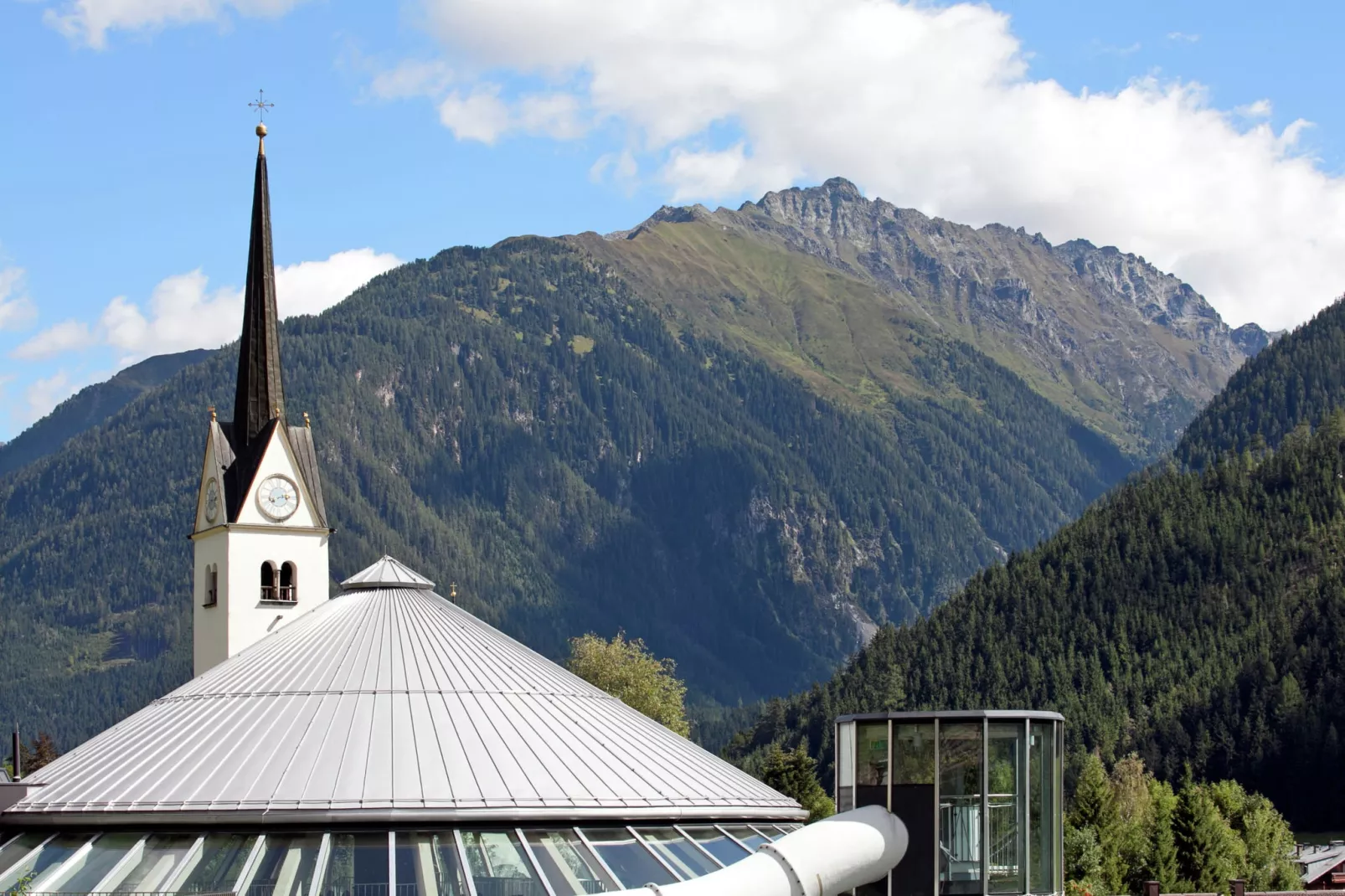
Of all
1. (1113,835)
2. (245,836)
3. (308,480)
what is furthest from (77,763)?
(1113,835)

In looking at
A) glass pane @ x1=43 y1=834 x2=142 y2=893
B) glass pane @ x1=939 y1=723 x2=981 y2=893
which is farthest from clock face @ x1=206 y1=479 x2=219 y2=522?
glass pane @ x1=939 y1=723 x2=981 y2=893

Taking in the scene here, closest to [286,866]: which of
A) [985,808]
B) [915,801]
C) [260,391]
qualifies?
[915,801]

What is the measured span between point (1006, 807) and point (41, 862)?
22200 mm

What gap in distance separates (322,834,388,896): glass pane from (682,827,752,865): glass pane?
7.74 metres

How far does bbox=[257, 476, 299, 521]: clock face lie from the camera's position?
3524 inches

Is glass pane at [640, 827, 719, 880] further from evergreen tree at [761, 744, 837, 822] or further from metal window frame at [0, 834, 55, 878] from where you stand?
evergreen tree at [761, 744, 837, 822]

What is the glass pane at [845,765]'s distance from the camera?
49656 millimetres

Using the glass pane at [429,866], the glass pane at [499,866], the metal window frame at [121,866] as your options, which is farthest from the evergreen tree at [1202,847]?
the metal window frame at [121,866]

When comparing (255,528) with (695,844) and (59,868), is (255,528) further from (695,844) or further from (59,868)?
(695,844)

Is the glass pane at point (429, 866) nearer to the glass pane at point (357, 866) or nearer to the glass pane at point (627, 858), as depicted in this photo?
the glass pane at point (357, 866)

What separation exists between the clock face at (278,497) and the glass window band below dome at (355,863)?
41.7 m

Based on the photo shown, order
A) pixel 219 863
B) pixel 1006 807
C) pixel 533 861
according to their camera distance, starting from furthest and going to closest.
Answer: pixel 1006 807, pixel 533 861, pixel 219 863

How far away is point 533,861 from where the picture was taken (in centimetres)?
4584

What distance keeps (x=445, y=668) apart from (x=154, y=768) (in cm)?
906
